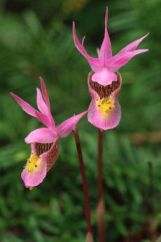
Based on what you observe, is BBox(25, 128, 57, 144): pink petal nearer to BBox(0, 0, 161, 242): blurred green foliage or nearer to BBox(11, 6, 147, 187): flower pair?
BBox(11, 6, 147, 187): flower pair

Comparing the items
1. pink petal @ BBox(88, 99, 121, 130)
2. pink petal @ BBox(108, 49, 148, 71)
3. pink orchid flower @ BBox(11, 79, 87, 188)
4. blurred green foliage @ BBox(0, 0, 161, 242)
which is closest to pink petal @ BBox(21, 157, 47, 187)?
pink orchid flower @ BBox(11, 79, 87, 188)

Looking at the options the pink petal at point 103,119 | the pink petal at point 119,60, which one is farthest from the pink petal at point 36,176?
the pink petal at point 119,60

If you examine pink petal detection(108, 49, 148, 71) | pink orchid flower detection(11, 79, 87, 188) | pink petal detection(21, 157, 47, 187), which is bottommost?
pink petal detection(21, 157, 47, 187)

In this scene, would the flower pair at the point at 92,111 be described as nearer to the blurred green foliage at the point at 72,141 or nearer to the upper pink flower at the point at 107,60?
the upper pink flower at the point at 107,60

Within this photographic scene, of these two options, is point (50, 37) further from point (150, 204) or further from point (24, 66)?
point (150, 204)

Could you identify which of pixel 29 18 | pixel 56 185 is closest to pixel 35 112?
pixel 56 185

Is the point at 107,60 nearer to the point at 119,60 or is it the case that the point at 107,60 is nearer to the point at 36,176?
the point at 119,60
